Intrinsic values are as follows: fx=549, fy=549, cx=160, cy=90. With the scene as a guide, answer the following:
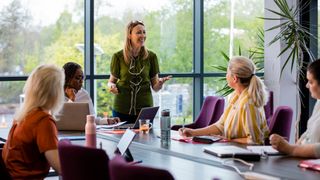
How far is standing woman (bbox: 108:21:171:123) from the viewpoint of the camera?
537 cm

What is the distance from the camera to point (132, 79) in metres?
5.42

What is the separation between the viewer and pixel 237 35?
304 inches

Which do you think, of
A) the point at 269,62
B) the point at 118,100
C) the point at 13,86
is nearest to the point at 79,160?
the point at 118,100

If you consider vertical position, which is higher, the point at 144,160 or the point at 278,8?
the point at 278,8

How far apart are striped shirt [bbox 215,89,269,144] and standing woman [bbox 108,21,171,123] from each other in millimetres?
1394

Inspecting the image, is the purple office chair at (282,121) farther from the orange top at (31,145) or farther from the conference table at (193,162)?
the orange top at (31,145)

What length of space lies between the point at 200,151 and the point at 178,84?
4.11 m

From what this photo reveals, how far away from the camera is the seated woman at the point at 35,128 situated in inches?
116

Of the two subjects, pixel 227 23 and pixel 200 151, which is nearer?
pixel 200 151

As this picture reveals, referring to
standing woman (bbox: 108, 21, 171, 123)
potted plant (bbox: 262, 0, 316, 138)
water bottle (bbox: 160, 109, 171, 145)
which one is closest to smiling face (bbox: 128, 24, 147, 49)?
standing woman (bbox: 108, 21, 171, 123)

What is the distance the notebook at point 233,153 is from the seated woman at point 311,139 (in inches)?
7.8

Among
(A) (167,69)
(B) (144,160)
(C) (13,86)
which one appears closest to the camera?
(B) (144,160)

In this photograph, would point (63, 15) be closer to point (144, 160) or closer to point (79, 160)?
point (144, 160)

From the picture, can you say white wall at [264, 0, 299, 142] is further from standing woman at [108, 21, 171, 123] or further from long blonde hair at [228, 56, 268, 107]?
long blonde hair at [228, 56, 268, 107]
